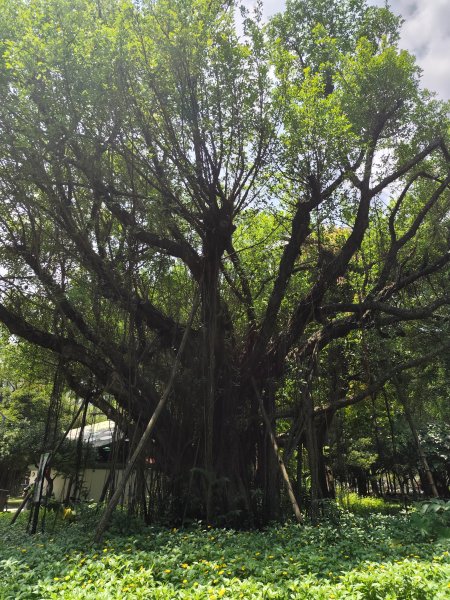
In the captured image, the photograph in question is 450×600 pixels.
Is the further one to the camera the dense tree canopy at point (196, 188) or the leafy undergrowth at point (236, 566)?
the dense tree canopy at point (196, 188)

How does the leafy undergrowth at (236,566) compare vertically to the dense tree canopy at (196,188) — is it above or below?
below

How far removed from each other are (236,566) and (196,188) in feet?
12.6

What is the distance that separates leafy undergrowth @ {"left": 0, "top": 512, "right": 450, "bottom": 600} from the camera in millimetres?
2316

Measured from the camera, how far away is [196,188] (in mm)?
5289

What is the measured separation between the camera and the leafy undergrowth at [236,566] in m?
2.32

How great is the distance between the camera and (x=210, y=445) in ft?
16.9

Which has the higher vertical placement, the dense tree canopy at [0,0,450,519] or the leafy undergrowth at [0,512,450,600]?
the dense tree canopy at [0,0,450,519]

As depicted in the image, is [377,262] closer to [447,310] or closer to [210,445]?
[447,310]

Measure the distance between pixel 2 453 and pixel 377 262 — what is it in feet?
37.7

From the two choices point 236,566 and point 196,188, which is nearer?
point 236,566

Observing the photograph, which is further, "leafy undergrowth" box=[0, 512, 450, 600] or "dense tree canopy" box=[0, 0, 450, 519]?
"dense tree canopy" box=[0, 0, 450, 519]

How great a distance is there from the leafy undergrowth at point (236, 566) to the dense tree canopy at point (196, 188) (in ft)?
4.55

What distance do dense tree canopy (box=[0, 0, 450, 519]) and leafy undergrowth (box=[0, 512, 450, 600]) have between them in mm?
1386

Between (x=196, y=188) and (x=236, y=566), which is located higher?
(x=196, y=188)
